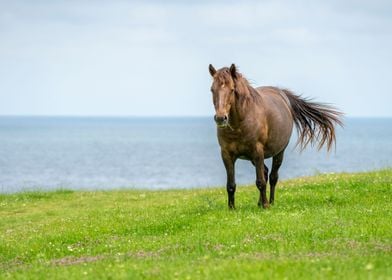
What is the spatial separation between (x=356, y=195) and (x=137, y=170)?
295 feet

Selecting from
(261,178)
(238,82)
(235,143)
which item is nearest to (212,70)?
(238,82)

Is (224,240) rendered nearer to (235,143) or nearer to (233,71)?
(235,143)

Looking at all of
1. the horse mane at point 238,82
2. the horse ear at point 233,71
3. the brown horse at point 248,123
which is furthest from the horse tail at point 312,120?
the horse ear at point 233,71

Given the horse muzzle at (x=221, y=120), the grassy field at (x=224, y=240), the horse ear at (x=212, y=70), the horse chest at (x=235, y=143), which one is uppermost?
the horse ear at (x=212, y=70)

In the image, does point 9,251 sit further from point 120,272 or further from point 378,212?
point 378,212

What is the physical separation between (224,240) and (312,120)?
9369mm

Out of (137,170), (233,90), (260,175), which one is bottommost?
(137,170)

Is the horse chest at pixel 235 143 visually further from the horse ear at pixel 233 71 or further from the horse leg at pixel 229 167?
the horse ear at pixel 233 71

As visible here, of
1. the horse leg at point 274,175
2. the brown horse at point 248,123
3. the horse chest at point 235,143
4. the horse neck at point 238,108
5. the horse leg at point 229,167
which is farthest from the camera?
the horse leg at point 274,175

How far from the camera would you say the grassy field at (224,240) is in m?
13.3

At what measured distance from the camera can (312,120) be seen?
25344 millimetres

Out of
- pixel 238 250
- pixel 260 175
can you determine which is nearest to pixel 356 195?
pixel 260 175

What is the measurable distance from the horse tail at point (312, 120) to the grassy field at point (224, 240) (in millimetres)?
1843

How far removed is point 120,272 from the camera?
13617 mm
